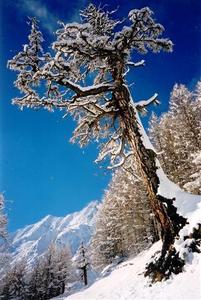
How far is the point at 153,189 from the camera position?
1004 cm

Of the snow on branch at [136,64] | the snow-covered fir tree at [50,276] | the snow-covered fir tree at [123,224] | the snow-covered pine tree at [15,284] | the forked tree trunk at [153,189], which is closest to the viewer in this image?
the forked tree trunk at [153,189]

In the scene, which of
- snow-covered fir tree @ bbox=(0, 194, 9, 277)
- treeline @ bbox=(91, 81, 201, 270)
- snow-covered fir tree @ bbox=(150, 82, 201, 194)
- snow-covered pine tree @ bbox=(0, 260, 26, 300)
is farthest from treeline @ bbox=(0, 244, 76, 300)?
snow-covered fir tree @ bbox=(150, 82, 201, 194)

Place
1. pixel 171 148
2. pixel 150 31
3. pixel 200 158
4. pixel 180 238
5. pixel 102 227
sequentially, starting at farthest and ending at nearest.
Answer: pixel 102 227, pixel 171 148, pixel 200 158, pixel 150 31, pixel 180 238

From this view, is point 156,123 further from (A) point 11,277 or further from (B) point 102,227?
(A) point 11,277

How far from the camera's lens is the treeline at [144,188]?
2802 centimetres

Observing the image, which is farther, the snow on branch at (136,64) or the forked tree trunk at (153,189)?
the snow on branch at (136,64)

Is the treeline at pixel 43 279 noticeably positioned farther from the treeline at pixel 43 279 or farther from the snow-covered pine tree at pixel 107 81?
the snow-covered pine tree at pixel 107 81

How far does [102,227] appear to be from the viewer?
149ft

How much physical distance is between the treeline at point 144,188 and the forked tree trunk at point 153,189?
401 inches

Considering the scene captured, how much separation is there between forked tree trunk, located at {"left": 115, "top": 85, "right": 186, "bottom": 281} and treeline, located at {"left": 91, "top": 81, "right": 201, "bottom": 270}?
33.4 feet

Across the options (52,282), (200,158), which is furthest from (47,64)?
(52,282)

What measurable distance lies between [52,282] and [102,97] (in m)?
48.6

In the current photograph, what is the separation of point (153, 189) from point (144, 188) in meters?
23.3

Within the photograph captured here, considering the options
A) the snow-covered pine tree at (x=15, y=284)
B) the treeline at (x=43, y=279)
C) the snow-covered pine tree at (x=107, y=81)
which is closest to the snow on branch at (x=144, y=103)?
the snow-covered pine tree at (x=107, y=81)
